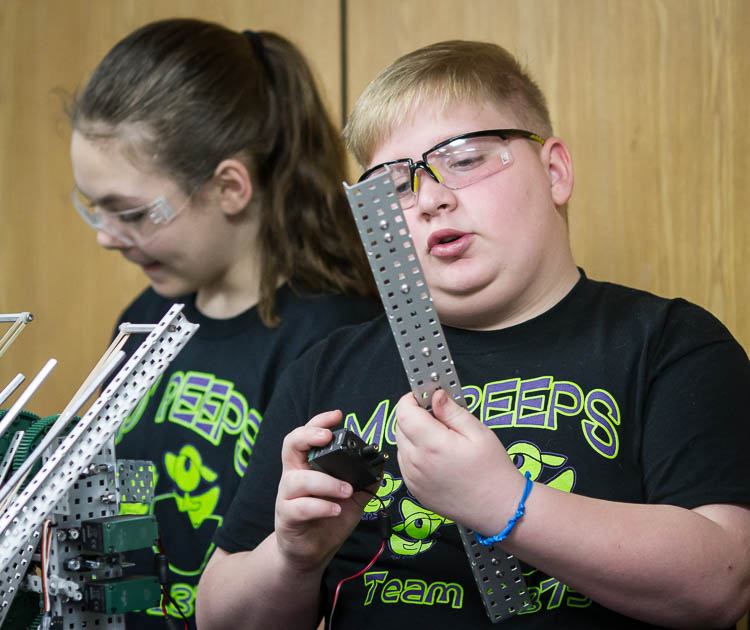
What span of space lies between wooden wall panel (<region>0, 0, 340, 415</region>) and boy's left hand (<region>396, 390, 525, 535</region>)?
1.81m

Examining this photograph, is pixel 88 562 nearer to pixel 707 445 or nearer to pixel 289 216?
pixel 707 445

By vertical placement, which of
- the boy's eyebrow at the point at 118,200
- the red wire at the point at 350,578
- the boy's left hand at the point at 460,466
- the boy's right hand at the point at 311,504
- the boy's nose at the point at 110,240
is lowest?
the red wire at the point at 350,578

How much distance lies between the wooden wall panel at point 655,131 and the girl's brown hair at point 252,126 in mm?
488

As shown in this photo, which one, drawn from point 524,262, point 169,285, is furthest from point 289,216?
point 524,262

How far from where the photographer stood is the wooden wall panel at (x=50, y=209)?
2586 millimetres

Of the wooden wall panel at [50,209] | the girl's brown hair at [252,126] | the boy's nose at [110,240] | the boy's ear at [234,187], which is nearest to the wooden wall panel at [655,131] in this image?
the girl's brown hair at [252,126]

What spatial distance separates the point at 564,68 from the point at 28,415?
128 centimetres

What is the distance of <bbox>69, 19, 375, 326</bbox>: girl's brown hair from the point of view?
5.80 feet

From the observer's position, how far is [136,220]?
1.79 meters

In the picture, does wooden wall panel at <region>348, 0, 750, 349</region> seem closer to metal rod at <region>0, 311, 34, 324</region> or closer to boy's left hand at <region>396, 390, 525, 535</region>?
boy's left hand at <region>396, 390, 525, 535</region>

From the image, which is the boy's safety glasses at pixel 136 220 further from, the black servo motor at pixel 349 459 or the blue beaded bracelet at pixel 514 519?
the blue beaded bracelet at pixel 514 519

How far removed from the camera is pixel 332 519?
1071 mm

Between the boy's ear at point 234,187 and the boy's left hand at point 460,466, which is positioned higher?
the boy's ear at point 234,187

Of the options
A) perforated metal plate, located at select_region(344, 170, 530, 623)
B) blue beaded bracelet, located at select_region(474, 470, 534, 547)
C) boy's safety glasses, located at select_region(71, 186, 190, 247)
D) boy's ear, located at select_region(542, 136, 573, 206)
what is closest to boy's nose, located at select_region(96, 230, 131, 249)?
boy's safety glasses, located at select_region(71, 186, 190, 247)
